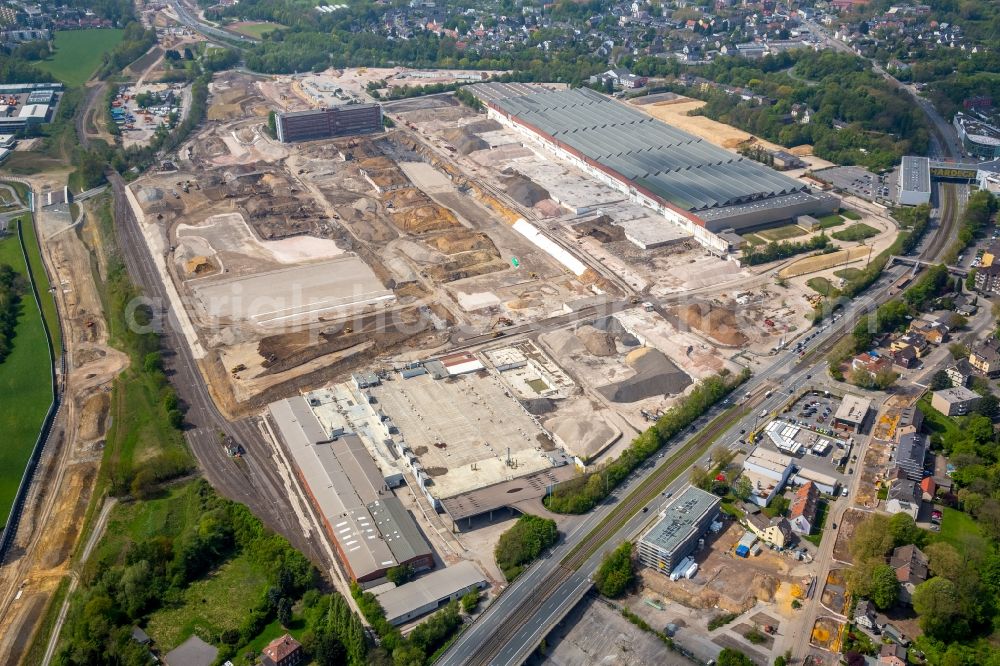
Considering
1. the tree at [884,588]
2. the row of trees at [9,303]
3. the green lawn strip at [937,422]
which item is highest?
the tree at [884,588]

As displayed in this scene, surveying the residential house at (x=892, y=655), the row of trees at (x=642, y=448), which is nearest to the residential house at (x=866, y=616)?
the residential house at (x=892, y=655)

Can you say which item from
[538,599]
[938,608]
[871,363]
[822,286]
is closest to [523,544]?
[538,599]

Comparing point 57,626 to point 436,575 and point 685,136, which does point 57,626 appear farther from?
point 685,136

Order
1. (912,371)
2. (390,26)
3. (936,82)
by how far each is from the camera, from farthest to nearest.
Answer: (390,26) → (936,82) → (912,371)

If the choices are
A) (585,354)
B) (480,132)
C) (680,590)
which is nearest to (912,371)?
(585,354)

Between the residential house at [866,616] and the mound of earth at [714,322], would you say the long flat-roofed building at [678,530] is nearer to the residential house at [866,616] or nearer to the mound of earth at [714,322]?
the residential house at [866,616]

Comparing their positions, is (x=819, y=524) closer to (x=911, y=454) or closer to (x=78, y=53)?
(x=911, y=454)
